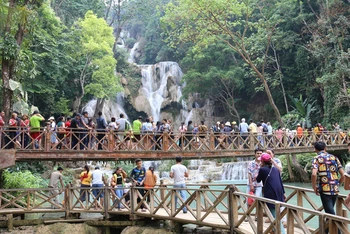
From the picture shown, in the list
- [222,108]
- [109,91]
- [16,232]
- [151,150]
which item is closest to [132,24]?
[222,108]

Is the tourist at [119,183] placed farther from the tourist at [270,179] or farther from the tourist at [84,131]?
the tourist at [270,179]

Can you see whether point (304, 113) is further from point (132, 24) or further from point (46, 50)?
point (132, 24)

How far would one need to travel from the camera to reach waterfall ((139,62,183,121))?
36469mm

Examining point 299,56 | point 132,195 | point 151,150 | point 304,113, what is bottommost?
point 132,195

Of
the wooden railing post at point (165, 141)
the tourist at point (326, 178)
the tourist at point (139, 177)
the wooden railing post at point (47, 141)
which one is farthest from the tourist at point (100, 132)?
the tourist at point (326, 178)

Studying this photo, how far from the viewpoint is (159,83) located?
38094mm

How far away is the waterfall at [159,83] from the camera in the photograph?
120 feet

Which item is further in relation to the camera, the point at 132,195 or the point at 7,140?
the point at 7,140

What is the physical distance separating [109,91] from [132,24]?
94.1 ft

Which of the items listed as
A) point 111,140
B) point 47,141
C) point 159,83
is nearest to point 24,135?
point 47,141

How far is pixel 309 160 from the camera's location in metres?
22.8

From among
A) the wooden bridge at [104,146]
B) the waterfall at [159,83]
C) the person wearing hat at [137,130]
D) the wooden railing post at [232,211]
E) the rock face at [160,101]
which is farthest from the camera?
the waterfall at [159,83]

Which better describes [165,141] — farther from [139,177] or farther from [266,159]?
[266,159]

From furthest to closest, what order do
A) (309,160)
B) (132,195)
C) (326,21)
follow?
(326,21)
(309,160)
(132,195)
